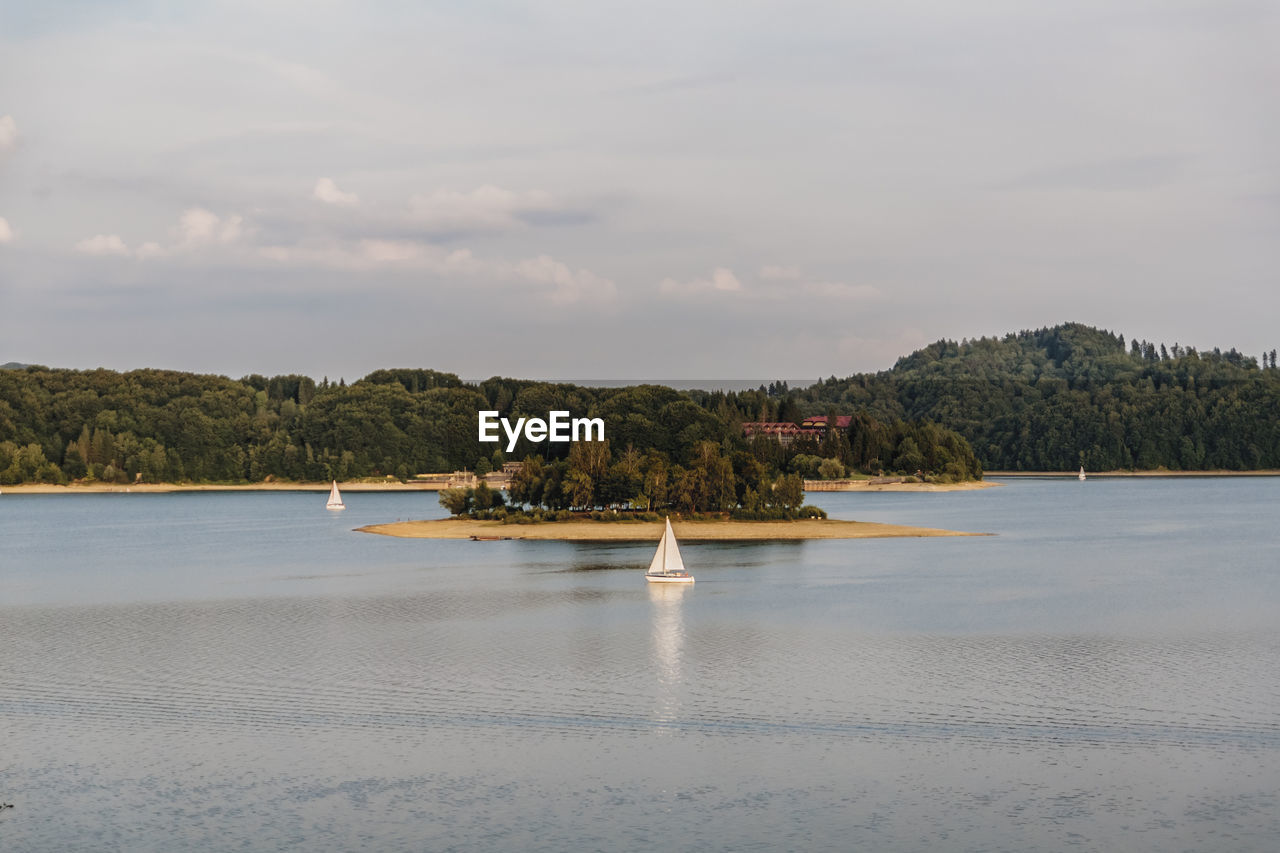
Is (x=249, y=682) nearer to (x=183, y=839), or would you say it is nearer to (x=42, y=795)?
(x=42, y=795)

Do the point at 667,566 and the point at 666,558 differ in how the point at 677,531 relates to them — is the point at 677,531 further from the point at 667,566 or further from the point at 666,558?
the point at 667,566

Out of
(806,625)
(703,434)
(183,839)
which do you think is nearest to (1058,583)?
(806,625)

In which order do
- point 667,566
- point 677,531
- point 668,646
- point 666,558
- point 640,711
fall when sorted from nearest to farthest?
1. point 640,711
2. point 668,646
3. point 667,566
4. point 666,558
5. point 677,531

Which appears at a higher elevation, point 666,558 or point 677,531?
point 666,558

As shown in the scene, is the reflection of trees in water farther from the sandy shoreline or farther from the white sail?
the sandy shoreline

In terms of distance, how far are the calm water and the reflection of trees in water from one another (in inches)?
9.9

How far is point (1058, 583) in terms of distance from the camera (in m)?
80.4

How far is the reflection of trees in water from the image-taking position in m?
42.1

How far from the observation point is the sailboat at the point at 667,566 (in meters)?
76.6

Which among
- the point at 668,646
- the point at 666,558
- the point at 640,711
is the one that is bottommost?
the point at 640,711

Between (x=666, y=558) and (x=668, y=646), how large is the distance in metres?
23.5

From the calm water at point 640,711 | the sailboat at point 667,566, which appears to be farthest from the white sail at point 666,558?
the calm water at point 640,711

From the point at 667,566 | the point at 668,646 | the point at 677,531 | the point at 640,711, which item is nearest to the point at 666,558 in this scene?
→ the point at 667,566

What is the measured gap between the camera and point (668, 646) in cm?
5434
